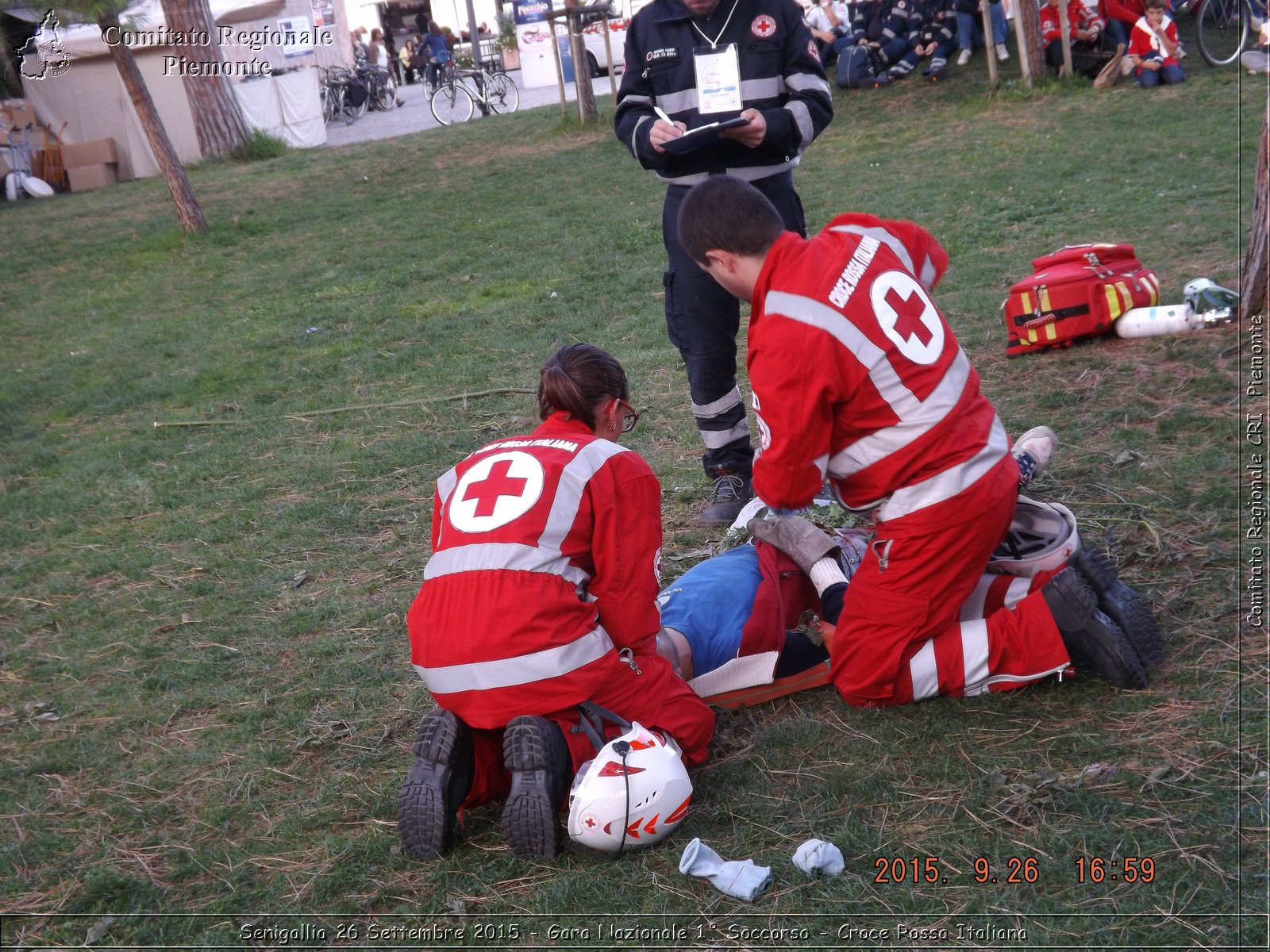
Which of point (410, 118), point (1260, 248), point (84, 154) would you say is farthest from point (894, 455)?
point (410, 118)

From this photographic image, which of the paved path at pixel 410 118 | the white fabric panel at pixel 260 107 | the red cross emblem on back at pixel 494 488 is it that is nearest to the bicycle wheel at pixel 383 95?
the paved path at pixel 410 118

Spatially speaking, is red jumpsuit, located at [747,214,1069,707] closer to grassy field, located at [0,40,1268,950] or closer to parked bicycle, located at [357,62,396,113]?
grassy field, located at [0,40,1268,950]

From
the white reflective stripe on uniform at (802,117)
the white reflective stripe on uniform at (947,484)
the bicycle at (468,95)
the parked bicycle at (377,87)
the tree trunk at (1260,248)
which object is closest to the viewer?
the white reflective stripe on uniform at (947,484)

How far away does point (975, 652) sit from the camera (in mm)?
2967

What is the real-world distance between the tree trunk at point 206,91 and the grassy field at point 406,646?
9539 mm

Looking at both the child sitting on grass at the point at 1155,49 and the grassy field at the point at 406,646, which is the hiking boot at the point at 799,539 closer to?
the grassy field at the point at 406,646

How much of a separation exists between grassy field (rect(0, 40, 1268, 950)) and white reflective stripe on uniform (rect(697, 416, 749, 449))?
0.31 m

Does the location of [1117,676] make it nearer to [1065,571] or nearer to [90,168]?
[1065,571]

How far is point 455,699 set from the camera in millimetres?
2770

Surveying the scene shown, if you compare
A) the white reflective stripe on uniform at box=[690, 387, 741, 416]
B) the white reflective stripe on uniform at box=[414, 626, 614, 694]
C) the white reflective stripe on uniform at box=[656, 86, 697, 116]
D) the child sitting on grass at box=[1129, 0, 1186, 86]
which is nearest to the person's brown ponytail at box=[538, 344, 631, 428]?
the white reflective stripe on uniform at box=[414, 626, 614, 694]

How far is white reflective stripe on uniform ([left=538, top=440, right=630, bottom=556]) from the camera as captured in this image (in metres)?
2.74

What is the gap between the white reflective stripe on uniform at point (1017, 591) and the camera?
308 cm

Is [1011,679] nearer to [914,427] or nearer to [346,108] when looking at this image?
[914,427]

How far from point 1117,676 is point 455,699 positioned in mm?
1727
